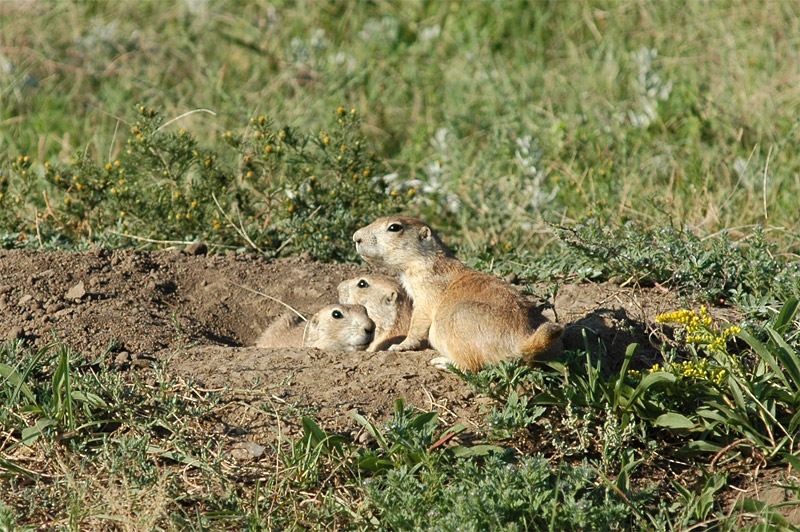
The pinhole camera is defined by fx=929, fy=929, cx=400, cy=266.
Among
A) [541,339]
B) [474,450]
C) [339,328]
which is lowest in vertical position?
[339,328]

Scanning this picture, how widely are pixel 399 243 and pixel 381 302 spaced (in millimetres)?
877

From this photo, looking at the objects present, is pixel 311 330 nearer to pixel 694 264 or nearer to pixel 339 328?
pixel 339 328

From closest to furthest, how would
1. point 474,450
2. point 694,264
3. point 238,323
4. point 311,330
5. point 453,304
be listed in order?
point 474,450, point 453,304, point 694,264, point 311,330, point 238,323

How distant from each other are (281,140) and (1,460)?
2.88m

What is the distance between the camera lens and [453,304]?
4.47 m

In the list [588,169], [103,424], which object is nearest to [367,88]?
[588,169]

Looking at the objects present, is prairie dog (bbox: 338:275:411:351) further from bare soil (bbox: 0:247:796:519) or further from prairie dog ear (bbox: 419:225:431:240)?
prairie dog ear (bbox: 419:225:431:240)

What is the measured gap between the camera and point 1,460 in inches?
151

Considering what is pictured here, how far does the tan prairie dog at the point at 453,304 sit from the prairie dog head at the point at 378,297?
2.06 ft

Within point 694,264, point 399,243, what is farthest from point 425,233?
point 694,264

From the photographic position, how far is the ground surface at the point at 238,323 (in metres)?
4.25

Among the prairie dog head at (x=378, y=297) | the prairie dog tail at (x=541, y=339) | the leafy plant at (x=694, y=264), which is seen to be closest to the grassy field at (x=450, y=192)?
the leafy plant at (x=694, y=264)

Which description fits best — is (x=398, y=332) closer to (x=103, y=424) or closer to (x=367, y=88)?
(x=103, y=424)

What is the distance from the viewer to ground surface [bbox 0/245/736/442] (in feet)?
13.9
